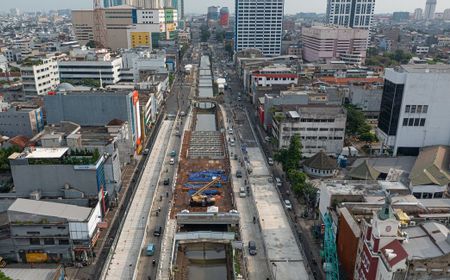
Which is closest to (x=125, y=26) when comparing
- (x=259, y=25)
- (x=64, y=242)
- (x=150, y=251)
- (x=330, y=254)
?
(x=259, y=25)

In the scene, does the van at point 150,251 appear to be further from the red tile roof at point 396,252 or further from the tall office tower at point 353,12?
the tall office tower at point 353,12

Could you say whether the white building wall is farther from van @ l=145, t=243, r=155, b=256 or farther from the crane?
the crane

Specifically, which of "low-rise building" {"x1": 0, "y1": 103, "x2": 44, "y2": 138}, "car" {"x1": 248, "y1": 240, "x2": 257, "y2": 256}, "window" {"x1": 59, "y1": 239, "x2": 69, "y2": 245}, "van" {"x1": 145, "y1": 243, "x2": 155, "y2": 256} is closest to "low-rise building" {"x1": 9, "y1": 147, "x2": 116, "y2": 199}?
"window" {"x1": 59, "y1": 239, "x2": 69, "y2": 245}

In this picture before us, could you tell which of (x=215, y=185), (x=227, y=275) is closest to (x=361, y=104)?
(x=215, y=185)

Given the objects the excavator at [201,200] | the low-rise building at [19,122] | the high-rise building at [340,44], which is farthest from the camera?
the high-rise building at [340,44]

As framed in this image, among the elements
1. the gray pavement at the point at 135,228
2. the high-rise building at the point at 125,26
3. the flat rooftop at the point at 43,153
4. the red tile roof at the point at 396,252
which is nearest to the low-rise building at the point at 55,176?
the flat rooftop at the point at 43,153
